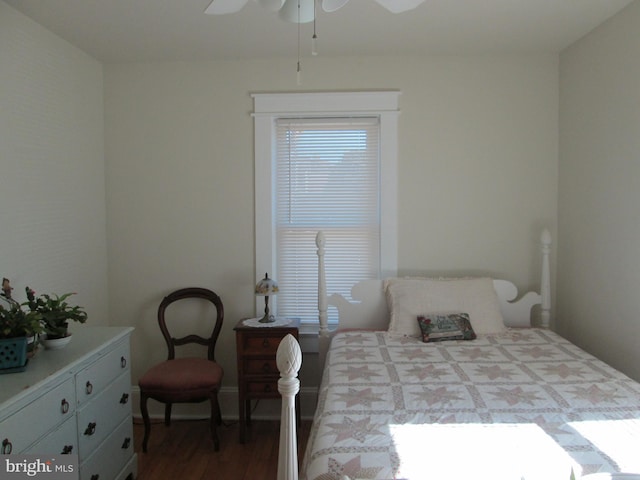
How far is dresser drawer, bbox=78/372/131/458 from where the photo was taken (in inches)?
83.8

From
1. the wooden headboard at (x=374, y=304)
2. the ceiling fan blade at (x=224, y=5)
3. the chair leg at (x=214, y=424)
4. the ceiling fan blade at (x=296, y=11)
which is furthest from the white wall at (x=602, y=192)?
the chair leg at (x=214, y=424)

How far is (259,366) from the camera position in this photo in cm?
308

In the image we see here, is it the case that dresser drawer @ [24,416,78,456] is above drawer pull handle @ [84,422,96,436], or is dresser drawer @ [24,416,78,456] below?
above

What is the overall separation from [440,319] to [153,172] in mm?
2141

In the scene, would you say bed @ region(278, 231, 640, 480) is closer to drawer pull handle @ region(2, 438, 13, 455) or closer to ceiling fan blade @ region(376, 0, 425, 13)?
drawer pull handle @ region(2, 438, 13, 455)

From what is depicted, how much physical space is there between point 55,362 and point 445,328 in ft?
6.46

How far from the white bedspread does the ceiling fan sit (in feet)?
4.68

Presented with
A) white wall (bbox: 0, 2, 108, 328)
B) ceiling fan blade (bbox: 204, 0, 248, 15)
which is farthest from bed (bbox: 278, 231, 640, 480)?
white wall (bbox: 0, 2, 108, 328)

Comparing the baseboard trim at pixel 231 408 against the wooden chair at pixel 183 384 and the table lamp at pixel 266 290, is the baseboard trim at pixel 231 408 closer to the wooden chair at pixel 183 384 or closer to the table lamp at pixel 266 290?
A: the wooden chair at pixel 183 384

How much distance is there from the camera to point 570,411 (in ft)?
5.95

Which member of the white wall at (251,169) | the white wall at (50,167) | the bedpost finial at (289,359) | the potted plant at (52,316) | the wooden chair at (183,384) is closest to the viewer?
the bedpost finial at (289,359)

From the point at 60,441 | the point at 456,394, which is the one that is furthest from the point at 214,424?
the point at 456,394

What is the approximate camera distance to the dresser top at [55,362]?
1727 millimetres

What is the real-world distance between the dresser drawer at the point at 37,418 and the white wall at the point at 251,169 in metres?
1.44
